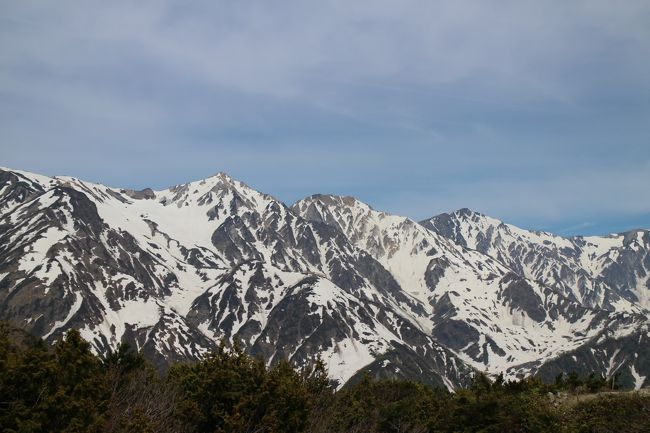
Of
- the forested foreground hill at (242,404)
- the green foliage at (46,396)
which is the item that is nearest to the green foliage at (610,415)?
the forested foreground hill at (242,404)

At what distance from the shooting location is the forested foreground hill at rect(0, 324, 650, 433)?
31547 mm

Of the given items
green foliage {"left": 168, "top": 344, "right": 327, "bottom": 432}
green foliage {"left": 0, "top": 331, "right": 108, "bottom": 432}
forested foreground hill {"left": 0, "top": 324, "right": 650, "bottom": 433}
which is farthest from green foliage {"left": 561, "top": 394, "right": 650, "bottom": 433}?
green foliage {"left": 0, "top": 331, "right": 108, "bottom": 432}

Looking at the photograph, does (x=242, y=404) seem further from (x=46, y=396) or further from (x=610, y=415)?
(x=610, y=415)

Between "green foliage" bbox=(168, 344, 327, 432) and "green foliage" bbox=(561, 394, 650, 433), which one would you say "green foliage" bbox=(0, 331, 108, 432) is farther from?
"green foliage" bbox=(561, 394, 650, 433)

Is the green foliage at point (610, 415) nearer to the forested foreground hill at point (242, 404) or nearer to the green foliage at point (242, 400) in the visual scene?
the forested foreground hill at point (242, 404)

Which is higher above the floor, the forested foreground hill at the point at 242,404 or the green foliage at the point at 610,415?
the forested foreground hill at the point at 242,404

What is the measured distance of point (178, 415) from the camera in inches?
1583

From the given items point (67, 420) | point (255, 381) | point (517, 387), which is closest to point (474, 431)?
point (517, 387)

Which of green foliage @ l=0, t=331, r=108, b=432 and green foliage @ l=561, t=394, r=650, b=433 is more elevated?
green foliage @ l=0, t=331, r=108, b=432

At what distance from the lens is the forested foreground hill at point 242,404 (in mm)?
31547

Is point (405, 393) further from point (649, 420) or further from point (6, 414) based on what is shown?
point (6, 414)

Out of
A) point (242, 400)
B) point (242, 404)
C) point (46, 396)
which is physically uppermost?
point (46, 396)

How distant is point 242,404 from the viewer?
131 feet

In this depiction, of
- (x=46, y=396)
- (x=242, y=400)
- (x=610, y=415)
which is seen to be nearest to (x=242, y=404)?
(x=242, y=400)
